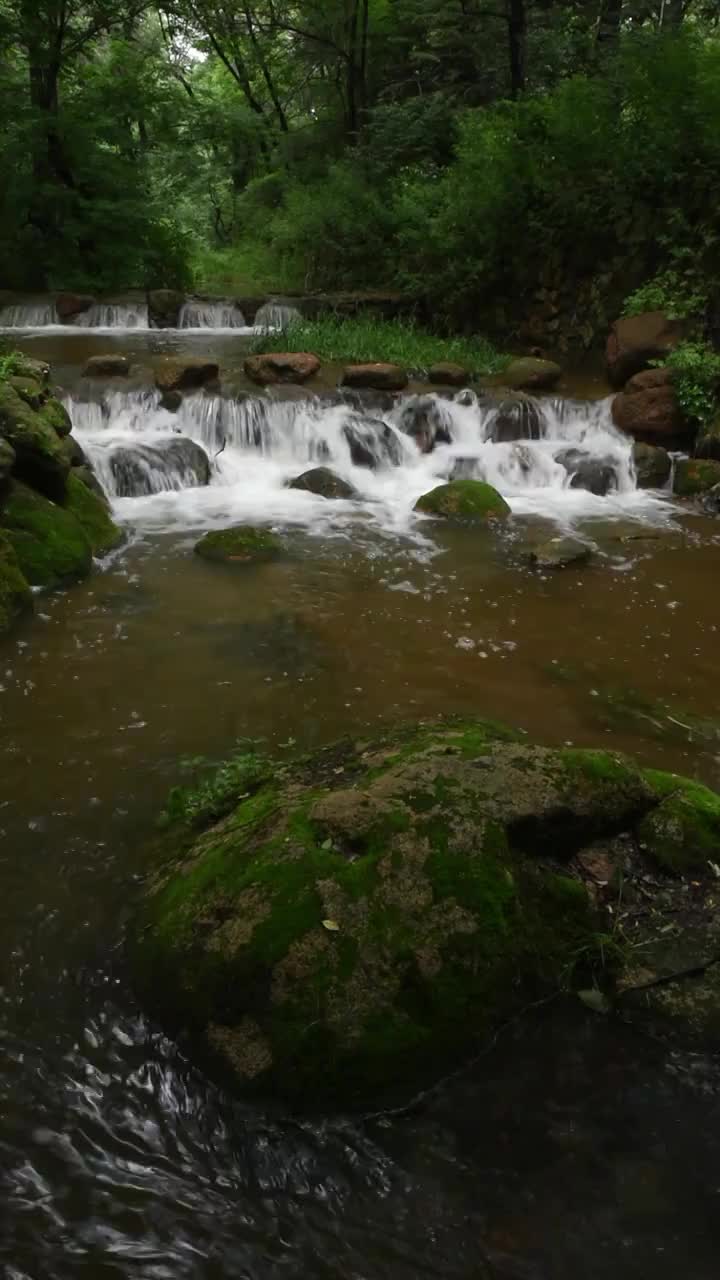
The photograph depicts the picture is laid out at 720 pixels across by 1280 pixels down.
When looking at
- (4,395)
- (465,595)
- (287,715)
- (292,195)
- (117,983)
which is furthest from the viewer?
(292,195)

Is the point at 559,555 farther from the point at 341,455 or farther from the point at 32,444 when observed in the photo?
the point at 32,444

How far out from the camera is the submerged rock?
2.78 meters

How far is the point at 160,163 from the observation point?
22.0 m

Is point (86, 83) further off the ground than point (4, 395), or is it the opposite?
point (86, 83)

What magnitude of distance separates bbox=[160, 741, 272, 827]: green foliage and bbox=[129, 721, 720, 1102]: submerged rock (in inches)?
12.5

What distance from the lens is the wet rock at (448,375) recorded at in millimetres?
12664

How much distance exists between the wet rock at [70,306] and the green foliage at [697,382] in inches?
457

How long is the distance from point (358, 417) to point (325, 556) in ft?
13.5

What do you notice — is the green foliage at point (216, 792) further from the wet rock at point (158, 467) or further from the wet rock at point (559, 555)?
the wet rock at point (158, 467)

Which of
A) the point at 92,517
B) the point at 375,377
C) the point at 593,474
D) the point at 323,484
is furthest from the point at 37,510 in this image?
the point at 593,474

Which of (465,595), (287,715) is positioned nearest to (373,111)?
(465,595)

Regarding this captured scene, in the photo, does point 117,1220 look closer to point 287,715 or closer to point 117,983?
point 117,983

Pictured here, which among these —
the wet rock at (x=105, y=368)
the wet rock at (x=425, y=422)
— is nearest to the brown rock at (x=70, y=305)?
the wet rock at (x=105, y=368)

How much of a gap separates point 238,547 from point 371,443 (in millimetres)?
3979
